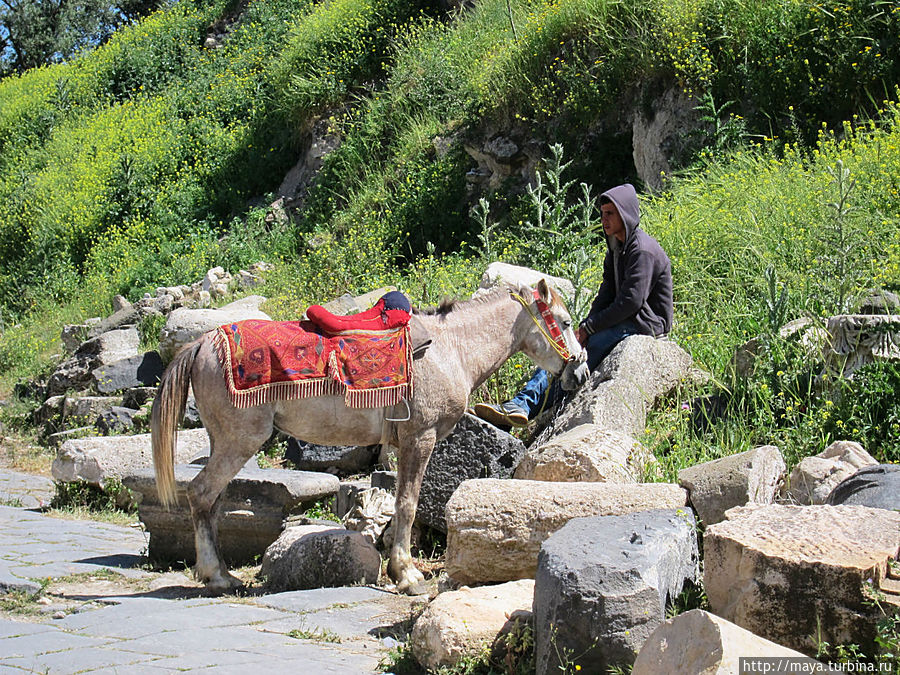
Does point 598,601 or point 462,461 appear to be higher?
point 598,601

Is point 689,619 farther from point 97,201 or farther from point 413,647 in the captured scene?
point 97,201

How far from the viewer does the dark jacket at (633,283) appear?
7.12m

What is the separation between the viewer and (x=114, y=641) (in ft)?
14.3

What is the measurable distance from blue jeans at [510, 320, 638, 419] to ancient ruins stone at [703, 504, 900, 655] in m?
3.36

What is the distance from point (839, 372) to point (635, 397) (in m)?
1.38

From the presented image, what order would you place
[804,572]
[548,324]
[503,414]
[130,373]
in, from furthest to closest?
1. [130,373]
2. [503,414]
3. [548,324]
4. [804,572]

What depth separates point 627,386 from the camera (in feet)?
21.3

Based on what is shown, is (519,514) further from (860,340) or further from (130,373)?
(130,373)

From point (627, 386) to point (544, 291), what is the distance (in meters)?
0.93

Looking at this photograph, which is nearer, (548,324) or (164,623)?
(164,623)

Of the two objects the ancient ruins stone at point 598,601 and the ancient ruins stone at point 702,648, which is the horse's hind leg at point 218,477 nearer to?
the ancient ruins stone at point 598,601

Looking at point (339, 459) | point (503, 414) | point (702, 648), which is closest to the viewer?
point (702, 648)

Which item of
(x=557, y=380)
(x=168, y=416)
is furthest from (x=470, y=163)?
(x=168, y=416)

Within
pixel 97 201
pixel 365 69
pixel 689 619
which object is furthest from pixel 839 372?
pixel 97 201
